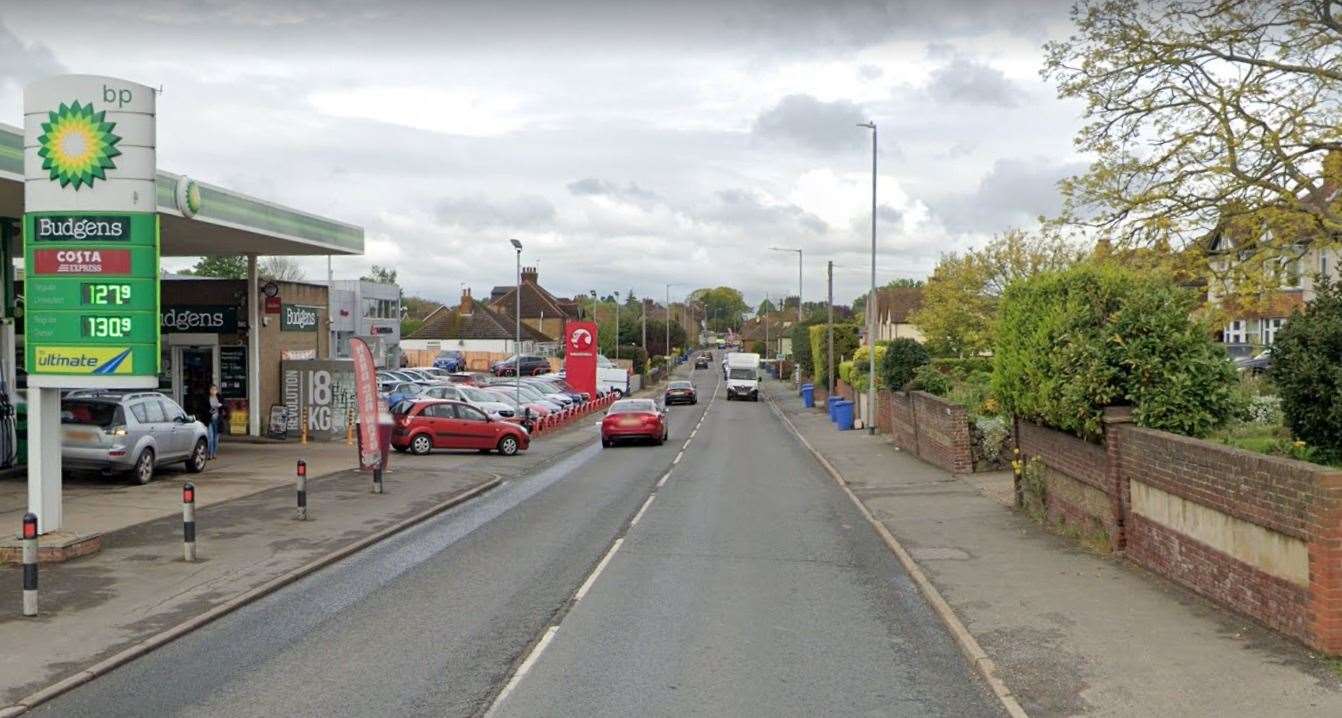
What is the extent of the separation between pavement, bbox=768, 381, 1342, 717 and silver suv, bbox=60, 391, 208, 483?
1261 centimetres

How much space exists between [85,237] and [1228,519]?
12.2m

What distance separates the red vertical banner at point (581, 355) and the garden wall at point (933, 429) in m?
25.7

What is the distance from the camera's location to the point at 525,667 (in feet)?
28.6

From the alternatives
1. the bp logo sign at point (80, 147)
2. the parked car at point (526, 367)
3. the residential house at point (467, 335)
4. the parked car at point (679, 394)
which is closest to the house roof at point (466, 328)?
the residential house at point (467, 335)

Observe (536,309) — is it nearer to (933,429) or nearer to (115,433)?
(933,429)

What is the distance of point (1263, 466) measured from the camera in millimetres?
9125

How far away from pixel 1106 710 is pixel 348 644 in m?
5.68

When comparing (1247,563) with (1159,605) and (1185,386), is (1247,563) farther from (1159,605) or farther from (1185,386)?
(1185,386)

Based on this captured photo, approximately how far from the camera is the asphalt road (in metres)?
7.89

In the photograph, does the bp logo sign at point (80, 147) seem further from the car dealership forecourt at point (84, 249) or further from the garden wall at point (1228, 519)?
A: the garden wall at point (1228, 519)

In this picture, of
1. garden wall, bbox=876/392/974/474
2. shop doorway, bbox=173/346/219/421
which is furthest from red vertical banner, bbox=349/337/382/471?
garden wall, bbox=876/392/974/474

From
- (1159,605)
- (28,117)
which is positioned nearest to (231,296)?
(28,117)

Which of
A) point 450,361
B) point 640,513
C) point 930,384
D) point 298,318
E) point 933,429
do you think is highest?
point 298,318

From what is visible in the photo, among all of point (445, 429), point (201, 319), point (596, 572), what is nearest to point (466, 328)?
point (201, 319)
